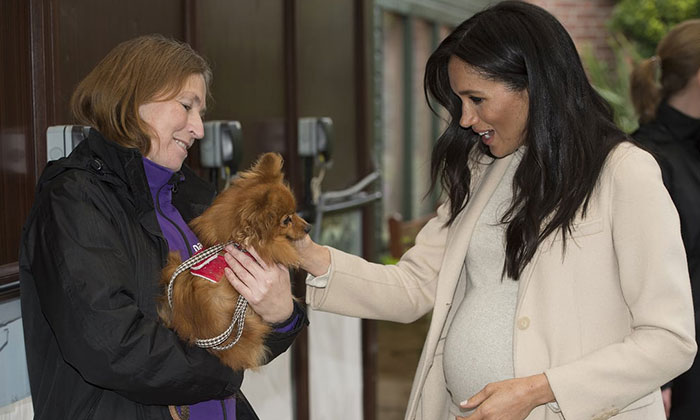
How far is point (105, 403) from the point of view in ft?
5.50

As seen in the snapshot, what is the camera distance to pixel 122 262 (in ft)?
5.41

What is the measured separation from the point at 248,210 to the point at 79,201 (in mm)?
344

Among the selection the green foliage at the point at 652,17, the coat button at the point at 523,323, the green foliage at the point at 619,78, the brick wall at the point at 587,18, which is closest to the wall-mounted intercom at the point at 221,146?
the coat button at the point at 523,323

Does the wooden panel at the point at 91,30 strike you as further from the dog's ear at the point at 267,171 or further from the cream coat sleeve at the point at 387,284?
the cream coat sleeve at the point at 387,284

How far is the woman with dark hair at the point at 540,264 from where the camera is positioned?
1.82 metres

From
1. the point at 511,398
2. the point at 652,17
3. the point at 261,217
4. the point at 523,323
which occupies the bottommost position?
the point at 511,398

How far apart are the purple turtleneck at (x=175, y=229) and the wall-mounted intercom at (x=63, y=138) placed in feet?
0.75

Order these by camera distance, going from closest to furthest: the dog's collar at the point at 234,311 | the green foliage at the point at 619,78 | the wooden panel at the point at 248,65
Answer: the dog's collar at the point at 234,311 < the wooden panel at the point at 248,65 < the green foliage at the point at 619,78

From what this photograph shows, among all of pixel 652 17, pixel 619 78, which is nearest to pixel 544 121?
pixel 619 78

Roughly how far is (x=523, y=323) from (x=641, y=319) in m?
0.26

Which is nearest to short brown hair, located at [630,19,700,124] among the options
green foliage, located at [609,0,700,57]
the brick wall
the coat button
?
the coat button

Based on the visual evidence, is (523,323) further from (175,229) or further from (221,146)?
(221,146)

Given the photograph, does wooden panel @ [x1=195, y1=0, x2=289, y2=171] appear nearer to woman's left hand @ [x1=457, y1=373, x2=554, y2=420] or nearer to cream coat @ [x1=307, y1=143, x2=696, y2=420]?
cream coat @ [x1=307, y1=143, x2=696, y2=420]

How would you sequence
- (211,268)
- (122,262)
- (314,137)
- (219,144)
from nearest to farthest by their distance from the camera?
(122,262), (211,268), (219,144), (314,137)
